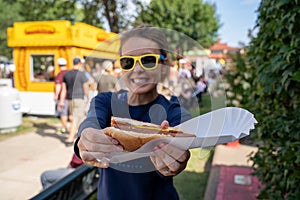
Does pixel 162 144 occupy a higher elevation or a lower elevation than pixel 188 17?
lower

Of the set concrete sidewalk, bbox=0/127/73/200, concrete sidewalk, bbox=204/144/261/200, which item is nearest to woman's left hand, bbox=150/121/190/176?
concrete sidewalk, bbox=204/144/261/200

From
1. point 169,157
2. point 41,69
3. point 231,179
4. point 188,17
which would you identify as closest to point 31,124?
point 41,69

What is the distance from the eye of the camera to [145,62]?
103 centimetres

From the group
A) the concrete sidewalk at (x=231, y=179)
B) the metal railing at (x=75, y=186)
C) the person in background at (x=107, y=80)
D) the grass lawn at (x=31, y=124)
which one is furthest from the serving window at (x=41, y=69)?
the person in background at (x=107, y=80)

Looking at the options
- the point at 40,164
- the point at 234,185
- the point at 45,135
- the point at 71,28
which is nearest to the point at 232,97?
the point at 234,185

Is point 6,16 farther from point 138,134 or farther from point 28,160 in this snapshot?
point 138,134

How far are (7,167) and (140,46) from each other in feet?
14.9

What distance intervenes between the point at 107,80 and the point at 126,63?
37 cm

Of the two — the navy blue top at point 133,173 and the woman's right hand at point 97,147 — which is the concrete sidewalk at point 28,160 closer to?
the navy blue top at point 133,173

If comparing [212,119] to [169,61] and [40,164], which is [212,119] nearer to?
[169,61]

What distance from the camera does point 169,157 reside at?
2.72ft

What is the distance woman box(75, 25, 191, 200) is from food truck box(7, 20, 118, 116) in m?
8.04

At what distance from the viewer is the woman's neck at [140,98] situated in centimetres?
120

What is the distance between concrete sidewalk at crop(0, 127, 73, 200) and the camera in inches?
152
